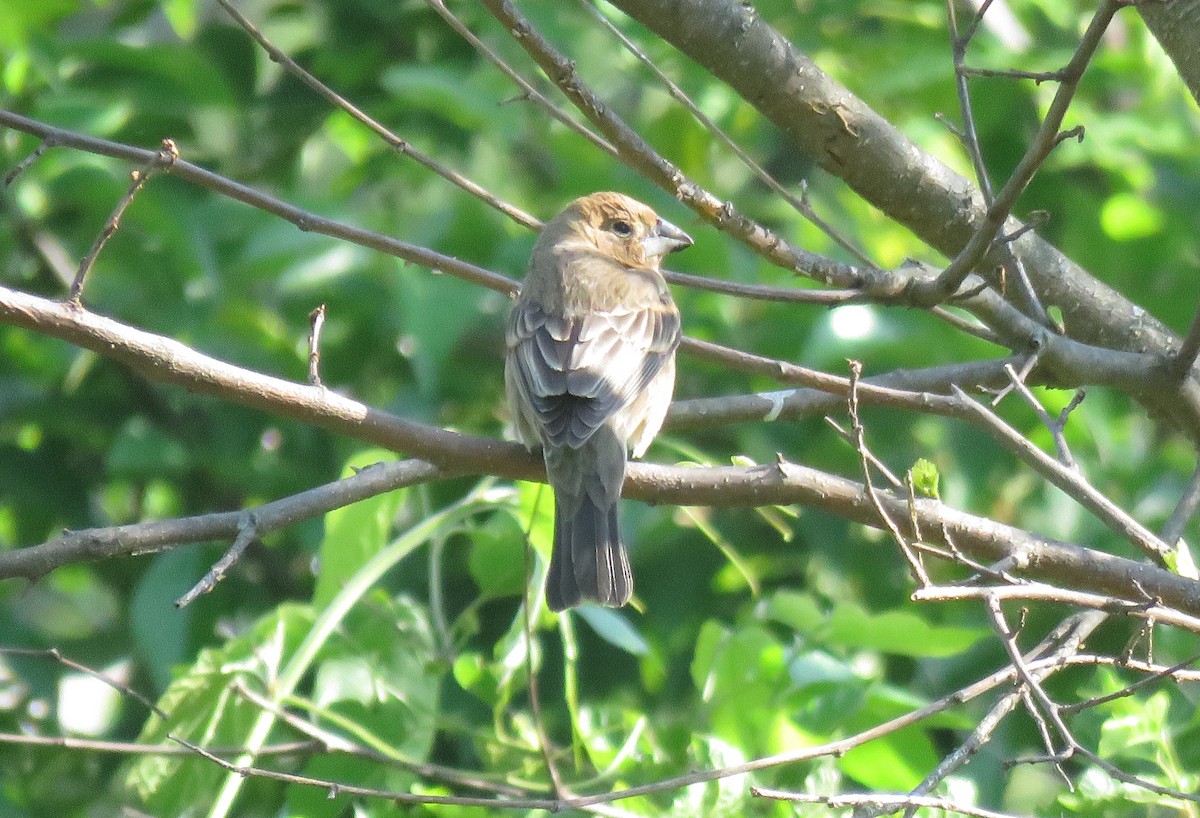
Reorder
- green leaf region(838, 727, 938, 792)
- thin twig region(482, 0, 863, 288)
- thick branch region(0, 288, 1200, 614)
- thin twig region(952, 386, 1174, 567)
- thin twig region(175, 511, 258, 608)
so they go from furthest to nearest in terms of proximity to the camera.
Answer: green leaf region(838, 727, 938, 792), thin twig region(482, 0, 863, 288), thin twig region(952, 386, 1174, 567), thick branch region(0, 288, 1200, 614), thin twig region(175, 511, 258, 608)

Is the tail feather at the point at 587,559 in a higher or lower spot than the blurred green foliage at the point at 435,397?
lower

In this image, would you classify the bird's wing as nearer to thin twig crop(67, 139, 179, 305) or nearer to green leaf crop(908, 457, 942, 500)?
green leaf crop(908, 457, 942, 500)

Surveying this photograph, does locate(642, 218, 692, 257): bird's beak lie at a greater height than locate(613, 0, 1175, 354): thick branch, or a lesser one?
greater

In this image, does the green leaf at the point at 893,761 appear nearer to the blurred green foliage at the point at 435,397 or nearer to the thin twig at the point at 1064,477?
the blurred green foliage at the point at 435,397

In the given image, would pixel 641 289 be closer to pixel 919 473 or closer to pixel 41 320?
pixel 919 473

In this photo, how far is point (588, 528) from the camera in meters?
3.85

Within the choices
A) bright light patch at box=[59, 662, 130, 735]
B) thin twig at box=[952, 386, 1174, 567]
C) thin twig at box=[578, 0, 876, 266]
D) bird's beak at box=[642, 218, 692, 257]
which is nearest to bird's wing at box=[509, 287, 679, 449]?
bird's beak at box=[642, 218, 692, 257]

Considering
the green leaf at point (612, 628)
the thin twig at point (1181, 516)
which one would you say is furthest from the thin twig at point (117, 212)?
the thin twig at point (1181, 516)

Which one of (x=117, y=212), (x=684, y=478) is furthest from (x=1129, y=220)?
(x=117, y=212)

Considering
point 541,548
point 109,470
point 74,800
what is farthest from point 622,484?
point 74,800

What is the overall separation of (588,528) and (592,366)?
73 centimetres

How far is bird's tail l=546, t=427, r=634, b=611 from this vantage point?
370 cm

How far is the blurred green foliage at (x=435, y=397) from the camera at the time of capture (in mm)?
3988

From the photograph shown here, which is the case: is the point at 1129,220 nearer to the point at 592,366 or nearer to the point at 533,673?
the point at 592,366
